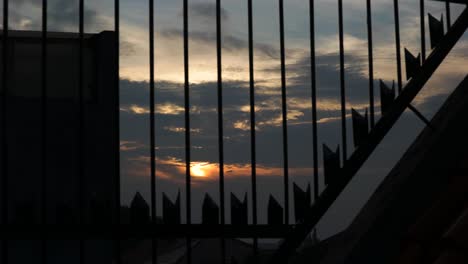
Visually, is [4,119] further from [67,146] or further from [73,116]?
[67,146]

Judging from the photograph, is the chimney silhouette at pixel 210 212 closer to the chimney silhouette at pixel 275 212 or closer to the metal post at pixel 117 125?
the chimney silhouette at pixel 275 212

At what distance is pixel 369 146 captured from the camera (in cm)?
425

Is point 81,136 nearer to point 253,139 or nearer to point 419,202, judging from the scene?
point 253,139

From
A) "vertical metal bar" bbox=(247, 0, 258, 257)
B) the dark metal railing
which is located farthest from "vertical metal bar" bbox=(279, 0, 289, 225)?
"vertical metal bar" bbox=(247, 0, 258, 257)

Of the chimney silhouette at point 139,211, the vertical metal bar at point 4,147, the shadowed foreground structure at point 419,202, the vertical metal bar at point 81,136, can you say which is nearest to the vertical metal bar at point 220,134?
the chimney silhouette at point 139,211

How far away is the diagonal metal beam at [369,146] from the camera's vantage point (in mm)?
3945

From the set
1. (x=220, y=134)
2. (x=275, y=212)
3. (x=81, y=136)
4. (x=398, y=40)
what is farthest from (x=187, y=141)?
(x=398, y=40)

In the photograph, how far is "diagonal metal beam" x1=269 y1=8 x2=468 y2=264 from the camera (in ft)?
12.9

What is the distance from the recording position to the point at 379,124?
4.29 m

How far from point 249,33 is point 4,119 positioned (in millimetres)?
1408

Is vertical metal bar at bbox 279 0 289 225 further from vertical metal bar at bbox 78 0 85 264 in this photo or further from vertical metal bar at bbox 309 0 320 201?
vertical metal bar at bbox 78 0 85 264

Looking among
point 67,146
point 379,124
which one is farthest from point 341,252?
point 67,146

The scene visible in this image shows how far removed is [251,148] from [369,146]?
0.88 metres

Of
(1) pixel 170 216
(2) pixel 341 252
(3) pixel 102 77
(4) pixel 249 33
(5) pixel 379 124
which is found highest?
(3) pixel 102 77
